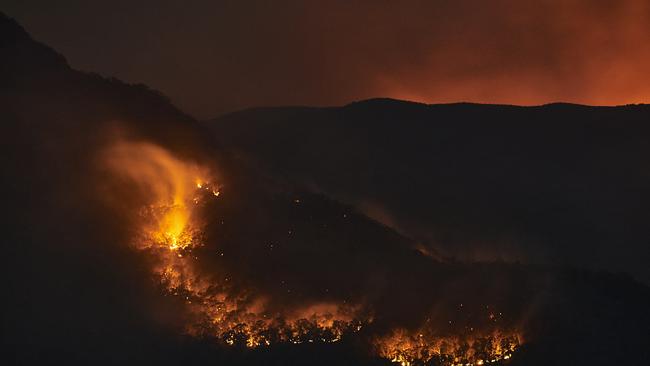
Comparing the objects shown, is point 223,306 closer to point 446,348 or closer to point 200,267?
point 200,267

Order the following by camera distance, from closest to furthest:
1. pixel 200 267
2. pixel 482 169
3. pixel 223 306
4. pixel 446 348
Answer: pixel 446 348
pixel 223 306
pixel 200 267
pixel 482 169

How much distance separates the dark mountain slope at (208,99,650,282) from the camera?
6131cm

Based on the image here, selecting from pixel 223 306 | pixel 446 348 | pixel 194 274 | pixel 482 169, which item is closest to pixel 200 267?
pixel 194 274

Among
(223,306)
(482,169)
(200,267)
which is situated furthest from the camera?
(482,169)

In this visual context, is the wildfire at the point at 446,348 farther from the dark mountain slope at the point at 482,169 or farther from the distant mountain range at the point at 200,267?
the dark mountain slope at the point at 482,169

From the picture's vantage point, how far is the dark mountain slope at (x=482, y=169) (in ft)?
201

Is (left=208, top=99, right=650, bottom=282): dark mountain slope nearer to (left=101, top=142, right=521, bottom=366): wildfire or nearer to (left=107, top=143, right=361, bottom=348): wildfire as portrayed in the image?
(left=107, top=143, right=361, bottom=348): wildfire

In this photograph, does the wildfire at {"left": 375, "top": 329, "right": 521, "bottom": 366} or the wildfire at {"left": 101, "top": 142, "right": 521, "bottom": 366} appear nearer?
the wildfire at {"left": 375, "top": 329, "right": 521, "bottom": 366}

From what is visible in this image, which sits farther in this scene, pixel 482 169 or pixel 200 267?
pixel 482 169

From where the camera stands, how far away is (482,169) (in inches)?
3162

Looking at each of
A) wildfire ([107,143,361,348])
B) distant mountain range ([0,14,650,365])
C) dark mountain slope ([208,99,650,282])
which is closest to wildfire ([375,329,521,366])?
distant mountain range ([0,14,650,365])

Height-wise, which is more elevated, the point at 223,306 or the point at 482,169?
the point at 482,169

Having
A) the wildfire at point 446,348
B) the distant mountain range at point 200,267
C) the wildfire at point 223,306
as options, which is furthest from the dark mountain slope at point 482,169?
the wildfire at point 446,348

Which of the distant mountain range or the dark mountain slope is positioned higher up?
the dark mountain slope
